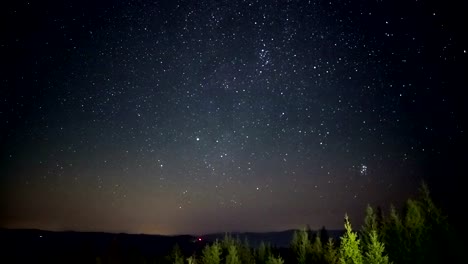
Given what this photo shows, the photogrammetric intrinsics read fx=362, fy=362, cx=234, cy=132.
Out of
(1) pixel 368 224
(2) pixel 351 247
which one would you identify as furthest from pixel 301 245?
(2) pixel 351 247

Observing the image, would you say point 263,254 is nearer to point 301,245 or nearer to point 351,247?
point 301,245

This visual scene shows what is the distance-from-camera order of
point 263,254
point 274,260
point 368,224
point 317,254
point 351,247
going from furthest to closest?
point 263,254, point 317,254, point 368,224, point 274,260, point 351,247

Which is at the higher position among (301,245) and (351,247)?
(351,247)

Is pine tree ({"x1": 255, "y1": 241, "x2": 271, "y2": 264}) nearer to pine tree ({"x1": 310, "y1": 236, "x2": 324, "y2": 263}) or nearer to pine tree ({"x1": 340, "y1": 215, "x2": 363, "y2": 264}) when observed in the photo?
pine tree ({"x1": 310, "y1": 236, "x2": 324, "y2": 263})

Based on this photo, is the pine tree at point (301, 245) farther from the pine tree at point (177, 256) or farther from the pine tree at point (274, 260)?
the pine tree at point (177, 256)

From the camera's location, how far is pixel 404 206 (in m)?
38.7

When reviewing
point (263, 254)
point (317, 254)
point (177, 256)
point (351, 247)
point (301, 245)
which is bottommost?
point (263, 254)

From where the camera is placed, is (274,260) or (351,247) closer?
(351,247)

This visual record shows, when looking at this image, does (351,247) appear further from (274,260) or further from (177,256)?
(177,256)

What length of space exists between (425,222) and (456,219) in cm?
1290

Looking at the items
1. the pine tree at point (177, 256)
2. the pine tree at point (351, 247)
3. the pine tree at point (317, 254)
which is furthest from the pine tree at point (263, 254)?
the pine tree at point (351, 247)

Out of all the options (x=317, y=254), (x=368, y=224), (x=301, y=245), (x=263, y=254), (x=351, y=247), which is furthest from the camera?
(x=263, y=254)

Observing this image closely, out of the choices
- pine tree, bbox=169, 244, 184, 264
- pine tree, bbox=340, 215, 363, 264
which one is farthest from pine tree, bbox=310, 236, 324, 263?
pine tree, bbox=340, 215, 363, 264

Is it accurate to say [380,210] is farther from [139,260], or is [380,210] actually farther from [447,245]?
[139,260]
